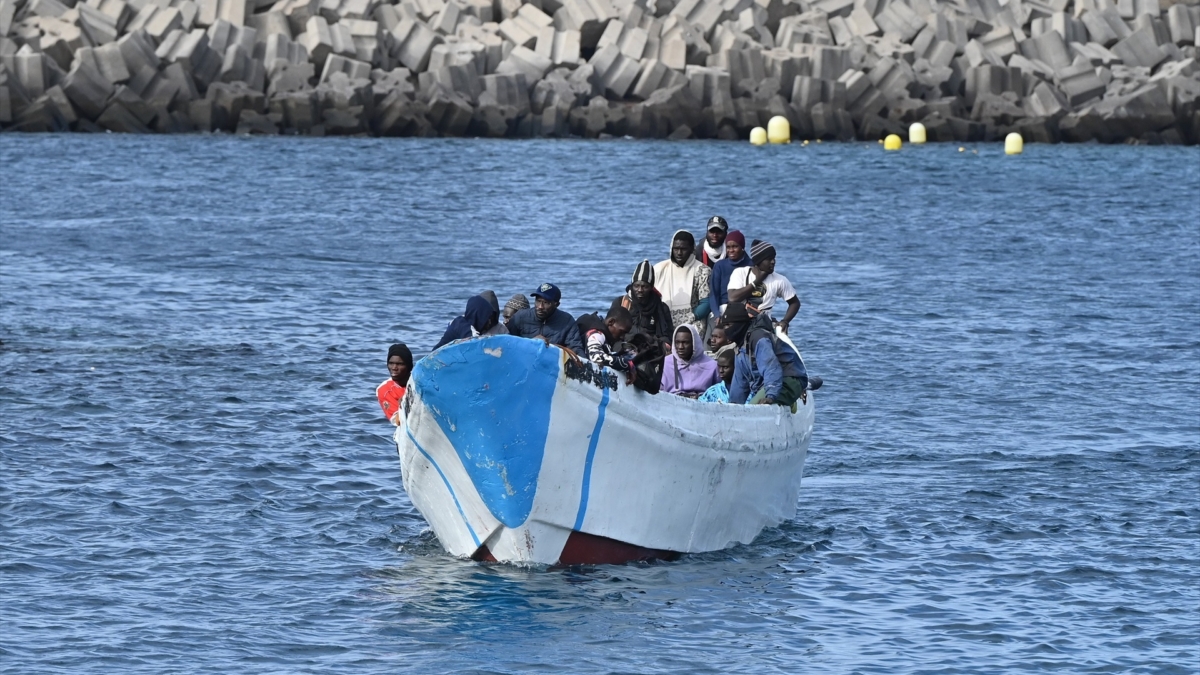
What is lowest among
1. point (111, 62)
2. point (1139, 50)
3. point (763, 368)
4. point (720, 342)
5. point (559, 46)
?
point (763, 368)

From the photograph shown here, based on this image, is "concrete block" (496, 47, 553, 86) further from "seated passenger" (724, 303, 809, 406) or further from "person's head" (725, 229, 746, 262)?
"seated passenger" (724, 303, 809, 406)

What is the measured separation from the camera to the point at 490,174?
205 ft

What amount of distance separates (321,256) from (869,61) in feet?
139

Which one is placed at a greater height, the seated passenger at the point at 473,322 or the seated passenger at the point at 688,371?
the seated passenger at the point at 473,322

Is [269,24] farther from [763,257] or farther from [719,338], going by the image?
[719,338]

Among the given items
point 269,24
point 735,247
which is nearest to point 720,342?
point 735,247

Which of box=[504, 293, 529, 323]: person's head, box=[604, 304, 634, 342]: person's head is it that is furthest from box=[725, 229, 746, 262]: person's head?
box=[504, 293, 529, 323]: person's head

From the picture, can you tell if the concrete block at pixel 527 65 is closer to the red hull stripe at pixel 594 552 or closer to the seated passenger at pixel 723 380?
the seated passenger at pixel 723 380

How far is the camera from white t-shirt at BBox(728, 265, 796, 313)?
58.7 feet

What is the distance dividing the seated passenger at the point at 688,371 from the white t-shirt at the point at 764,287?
40.7 inches

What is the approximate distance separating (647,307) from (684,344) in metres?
0.71

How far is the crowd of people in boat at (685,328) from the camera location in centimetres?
1565

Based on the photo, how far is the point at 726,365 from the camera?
1727 cm

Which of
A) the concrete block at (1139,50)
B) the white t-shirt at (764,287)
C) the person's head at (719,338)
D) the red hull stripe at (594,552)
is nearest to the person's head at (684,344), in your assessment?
the person's head at (719,338)
